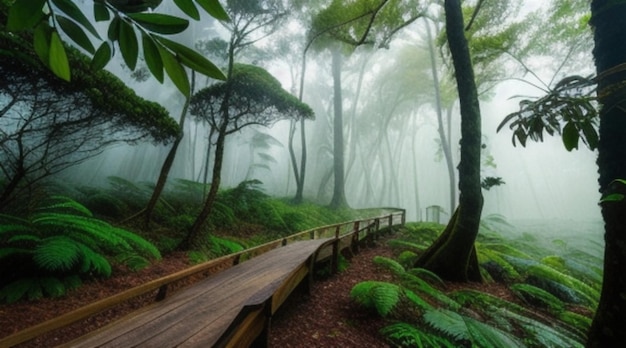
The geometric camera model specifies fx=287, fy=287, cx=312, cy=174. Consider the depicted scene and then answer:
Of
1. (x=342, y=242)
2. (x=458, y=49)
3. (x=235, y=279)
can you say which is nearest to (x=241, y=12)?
(x=458, y=49)

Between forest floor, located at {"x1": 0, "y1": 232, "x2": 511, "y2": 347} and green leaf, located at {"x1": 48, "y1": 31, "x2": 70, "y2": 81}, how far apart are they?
2947 mm

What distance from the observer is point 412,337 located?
3049 mm

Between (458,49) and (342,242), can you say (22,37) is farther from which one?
(458,49)

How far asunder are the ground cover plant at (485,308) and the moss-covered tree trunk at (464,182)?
1.41 ft

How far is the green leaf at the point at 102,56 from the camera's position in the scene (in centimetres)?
74

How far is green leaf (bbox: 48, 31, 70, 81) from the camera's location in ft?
2.13

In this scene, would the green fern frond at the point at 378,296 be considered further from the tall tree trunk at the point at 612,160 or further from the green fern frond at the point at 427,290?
the tall tree trunk at the point at 612,160

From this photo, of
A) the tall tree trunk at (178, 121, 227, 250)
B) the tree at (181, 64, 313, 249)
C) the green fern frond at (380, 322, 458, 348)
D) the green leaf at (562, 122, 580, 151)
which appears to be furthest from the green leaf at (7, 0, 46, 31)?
the tree at (181, 64, 313, 249)

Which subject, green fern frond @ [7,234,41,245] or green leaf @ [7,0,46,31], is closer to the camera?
green leaf @ [7,0,46,31]

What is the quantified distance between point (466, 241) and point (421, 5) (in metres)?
7.98

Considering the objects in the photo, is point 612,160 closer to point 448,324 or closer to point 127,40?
point 448,324

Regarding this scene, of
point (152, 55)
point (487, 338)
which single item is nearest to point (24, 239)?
point (152, 55)

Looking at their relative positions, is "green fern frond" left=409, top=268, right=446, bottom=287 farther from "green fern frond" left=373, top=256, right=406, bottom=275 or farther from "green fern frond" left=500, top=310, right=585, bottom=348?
"green fern frond" left=500, top=310, right=585, bottom=348

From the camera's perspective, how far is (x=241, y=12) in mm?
7969
